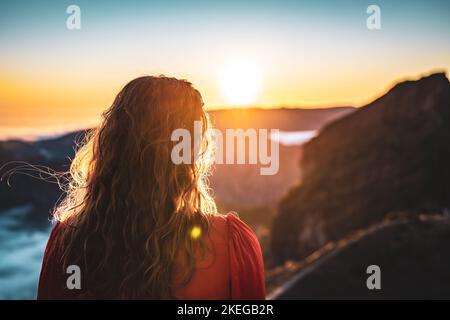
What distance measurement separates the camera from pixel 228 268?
77.0 inches

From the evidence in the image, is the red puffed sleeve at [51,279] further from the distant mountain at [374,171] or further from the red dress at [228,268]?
the distant mountain at [374,171]

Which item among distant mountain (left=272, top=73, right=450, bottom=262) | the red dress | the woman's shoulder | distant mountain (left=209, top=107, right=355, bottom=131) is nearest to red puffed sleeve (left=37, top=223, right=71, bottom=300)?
the red dress

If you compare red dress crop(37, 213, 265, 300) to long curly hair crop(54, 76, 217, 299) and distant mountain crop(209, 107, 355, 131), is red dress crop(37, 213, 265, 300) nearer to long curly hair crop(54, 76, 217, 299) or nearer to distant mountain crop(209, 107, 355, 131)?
long curly hair crop(54, 76, 217, 299)

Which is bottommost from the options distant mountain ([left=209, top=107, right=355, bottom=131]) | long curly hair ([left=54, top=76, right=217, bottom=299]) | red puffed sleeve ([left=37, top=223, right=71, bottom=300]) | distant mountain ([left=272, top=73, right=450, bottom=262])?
red puffed sleeve ([left=37, top=223, right=71, bottom=300])

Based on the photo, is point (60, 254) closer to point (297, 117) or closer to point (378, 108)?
point (378, 108)

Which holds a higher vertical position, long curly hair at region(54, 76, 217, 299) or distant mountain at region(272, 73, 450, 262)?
distant mountain at region(272, 73, 450, 262)

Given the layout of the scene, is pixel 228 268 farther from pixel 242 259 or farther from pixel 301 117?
pixel 301 117

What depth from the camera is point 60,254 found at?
80.7 inches

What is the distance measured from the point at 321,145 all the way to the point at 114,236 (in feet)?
209

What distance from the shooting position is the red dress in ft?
6.39

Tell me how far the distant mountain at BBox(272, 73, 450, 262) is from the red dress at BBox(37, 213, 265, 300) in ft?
145

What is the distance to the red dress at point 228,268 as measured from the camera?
195 centimetres

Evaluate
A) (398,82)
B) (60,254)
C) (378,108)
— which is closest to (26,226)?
(60,254)

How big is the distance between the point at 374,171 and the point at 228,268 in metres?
51.7
